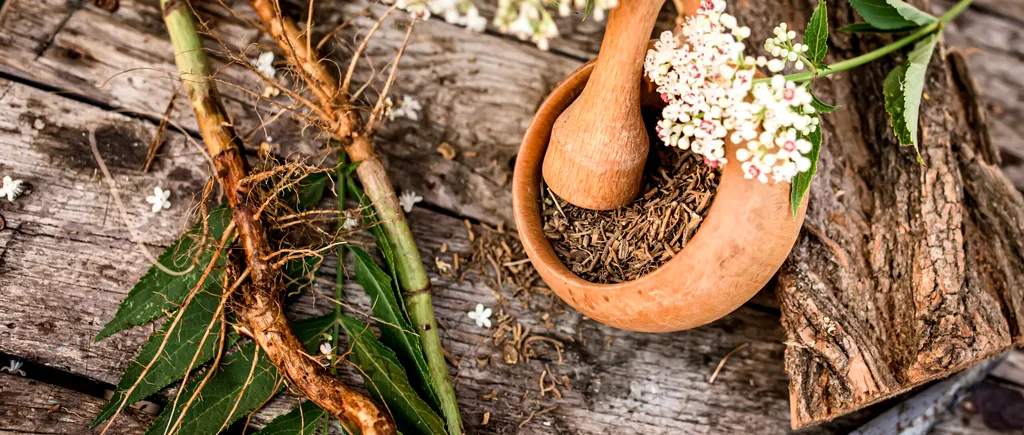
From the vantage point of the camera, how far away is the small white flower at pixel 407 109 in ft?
4.77

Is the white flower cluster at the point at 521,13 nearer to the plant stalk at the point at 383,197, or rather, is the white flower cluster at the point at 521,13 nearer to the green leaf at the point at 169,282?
the plant stalk at the point at 383,197

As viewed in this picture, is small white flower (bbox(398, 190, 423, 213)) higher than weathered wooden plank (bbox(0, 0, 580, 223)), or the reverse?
weathered wooden plank (bbox(0, 0, 580, 223))

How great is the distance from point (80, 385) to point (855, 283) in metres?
1.61

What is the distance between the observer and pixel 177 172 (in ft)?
4.61

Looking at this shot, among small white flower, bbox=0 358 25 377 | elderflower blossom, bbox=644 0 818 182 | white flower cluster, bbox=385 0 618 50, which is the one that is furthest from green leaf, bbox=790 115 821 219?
Answer: small white flower, bbox=0 358 25 377

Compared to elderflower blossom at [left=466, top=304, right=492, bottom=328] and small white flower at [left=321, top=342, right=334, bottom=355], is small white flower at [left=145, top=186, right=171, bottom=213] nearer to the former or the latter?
small white flower at [left=321, top=342, right=334, bottom=355]

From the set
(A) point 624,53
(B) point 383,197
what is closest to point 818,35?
(A) point 624,53

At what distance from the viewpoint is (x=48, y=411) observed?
1.28 m

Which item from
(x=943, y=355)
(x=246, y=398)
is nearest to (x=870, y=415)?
(x=943, y=355)

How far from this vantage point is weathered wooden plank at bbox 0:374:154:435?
1274mm

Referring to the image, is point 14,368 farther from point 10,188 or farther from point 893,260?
point 893,260

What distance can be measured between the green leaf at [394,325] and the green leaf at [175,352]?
0.28m

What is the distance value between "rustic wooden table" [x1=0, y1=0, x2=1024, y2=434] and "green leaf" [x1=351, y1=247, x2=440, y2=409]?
0.44 feet

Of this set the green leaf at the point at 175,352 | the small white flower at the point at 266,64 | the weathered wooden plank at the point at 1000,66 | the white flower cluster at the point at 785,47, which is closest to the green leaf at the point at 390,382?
the green leaf at the point at 175,352
